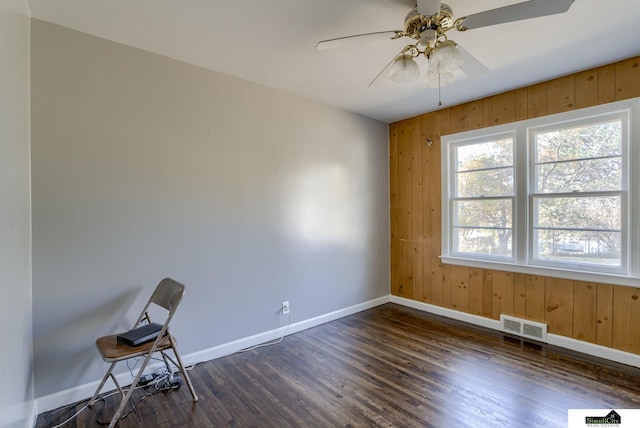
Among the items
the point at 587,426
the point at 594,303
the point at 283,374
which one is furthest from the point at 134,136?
the point at 594,303

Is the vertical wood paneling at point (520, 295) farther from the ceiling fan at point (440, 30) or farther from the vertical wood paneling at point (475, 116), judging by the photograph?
the ceiling fan at point (440, 30)

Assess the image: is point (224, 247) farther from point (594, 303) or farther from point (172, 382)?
point (594, 303)

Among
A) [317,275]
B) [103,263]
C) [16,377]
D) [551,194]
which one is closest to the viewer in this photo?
[16,377]

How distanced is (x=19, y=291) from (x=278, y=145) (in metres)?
2.18

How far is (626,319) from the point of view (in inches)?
99.1

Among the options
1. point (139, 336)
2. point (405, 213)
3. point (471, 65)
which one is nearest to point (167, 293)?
point (139, 336)

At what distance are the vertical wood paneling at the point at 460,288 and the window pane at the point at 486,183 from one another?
893 mm

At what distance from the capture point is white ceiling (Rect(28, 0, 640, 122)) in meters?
1.83

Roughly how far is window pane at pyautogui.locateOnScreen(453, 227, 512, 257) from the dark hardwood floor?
91 centimetres

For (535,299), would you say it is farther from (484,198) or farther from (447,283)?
(484,198)

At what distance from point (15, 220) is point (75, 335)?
0.97 metres

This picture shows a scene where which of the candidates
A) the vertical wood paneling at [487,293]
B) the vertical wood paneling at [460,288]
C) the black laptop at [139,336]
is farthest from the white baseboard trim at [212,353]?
the vertical wood paneling at [487,293]

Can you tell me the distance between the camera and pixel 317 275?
3438 millimetres

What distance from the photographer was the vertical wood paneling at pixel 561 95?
2.78 m
